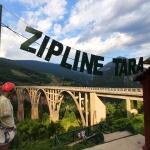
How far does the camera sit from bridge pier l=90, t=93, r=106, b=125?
34.4 meters

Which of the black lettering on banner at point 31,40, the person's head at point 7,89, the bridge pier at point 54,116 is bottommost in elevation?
the bridge pier at point 54,116

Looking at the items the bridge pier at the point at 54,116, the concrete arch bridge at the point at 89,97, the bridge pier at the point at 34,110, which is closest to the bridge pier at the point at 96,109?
the concrete arch bridge at the point at 89,97

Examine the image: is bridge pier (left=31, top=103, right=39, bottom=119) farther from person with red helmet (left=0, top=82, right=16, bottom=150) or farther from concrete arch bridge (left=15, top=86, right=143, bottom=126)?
person with red helmet (left=0, top=82, right=16, bottom=150)

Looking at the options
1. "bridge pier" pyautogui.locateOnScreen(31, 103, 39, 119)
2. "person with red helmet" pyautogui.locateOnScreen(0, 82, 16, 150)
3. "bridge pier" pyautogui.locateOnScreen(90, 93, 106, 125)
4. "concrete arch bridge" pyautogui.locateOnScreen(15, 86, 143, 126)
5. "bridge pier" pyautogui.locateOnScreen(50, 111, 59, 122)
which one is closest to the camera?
"person with red helmet" pyautogui.locateOnScreen(0, 82, 16, 150)

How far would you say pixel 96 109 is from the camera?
3506 centimetres

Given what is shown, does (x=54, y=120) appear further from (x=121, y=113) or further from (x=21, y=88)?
(x=21, y=88)

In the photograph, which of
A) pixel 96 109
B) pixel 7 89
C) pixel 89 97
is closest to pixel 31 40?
pixel 7 89

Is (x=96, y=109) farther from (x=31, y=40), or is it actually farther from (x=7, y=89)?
(x=7, y=89)

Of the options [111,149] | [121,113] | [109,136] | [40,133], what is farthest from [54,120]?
[111,149]

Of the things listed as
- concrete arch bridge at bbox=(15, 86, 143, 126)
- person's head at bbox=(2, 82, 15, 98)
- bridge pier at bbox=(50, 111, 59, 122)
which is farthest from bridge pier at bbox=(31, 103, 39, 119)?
person's head at bbox=(2, 82, 15, 98)

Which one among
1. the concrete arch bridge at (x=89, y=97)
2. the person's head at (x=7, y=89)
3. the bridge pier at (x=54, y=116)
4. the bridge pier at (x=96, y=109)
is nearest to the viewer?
the person's head at (x=7, y=89)

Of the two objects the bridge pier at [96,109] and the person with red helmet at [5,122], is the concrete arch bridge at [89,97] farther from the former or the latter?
the person with red helmet at [5,122]

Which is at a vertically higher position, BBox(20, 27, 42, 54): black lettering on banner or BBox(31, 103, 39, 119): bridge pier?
BBox(20, 27, 42, 54): black lettering on banner

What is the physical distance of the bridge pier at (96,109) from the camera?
113 ft
